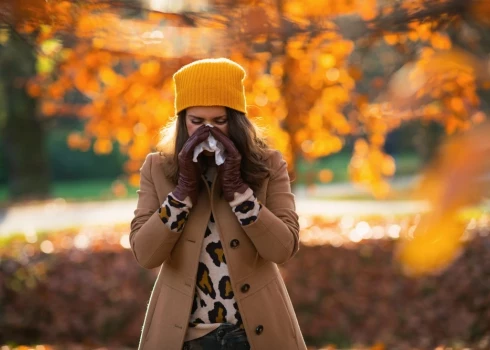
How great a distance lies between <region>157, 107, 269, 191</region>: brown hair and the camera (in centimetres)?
267

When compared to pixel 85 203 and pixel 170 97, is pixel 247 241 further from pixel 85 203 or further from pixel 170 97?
pixel 85 203

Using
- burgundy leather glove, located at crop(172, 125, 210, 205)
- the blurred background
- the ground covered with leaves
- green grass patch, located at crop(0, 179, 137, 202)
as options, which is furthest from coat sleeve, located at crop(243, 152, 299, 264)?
green grass patch, located at crop(0, 179, 137, 202)

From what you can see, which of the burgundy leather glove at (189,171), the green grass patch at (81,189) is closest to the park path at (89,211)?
the green grass patch at (81,189)

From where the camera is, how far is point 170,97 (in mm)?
7160

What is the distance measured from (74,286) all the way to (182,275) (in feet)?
16.9

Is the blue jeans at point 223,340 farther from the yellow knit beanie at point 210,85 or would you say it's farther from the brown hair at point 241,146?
the yellow knit beanie at point 210,85

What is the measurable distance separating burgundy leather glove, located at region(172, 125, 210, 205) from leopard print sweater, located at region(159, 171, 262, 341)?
0.10 ft

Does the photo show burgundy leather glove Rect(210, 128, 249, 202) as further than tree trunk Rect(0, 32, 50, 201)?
No

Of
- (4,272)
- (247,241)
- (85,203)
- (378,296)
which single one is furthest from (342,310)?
(85,203)

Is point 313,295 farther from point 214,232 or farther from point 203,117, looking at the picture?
point 203,117

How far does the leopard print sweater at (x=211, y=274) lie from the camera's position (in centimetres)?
257

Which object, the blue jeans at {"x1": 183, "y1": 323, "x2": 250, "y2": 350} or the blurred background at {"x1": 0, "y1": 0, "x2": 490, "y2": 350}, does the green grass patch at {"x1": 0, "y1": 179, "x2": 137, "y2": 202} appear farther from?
the blue jeans at {"x1": 183, "y1": 323, "x2": 250, "y2": 350}

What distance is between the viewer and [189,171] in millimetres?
2549

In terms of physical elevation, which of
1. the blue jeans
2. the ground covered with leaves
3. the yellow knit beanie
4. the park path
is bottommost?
the blue jeans
